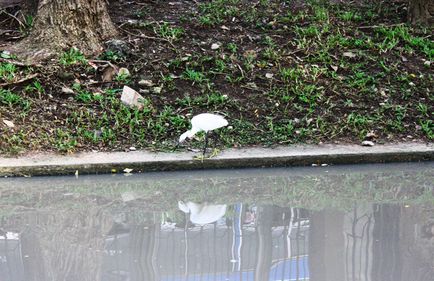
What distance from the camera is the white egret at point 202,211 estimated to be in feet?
14.8

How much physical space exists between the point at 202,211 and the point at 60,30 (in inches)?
124

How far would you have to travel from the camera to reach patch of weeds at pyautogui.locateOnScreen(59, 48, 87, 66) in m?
6.62

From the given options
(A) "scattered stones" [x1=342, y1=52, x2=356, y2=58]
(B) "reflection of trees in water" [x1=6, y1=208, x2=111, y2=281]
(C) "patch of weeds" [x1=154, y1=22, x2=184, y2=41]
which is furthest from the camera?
(C) "patch of weeds" [x1=154, y1=22, x2=184, y2=41]

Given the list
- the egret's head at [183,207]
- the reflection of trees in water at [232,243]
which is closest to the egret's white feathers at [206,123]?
the egret's head at [183,207]

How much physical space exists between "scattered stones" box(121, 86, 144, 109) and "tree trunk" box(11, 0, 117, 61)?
33.1 inches

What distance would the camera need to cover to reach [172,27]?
7.62 meters

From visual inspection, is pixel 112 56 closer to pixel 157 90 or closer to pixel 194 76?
pixel 157 90

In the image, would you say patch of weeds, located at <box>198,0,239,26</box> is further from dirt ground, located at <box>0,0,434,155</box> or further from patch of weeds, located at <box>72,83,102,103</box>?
patch of weeds, located at <box>72,83,102,103</box>

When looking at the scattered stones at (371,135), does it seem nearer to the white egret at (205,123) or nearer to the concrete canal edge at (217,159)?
the concrete canal edge at (217,159)

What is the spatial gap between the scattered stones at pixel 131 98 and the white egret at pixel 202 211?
170cm

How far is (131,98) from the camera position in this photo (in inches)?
247

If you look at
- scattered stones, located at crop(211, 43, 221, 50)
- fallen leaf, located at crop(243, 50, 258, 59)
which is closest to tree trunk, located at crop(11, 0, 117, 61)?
scattered stones, located at crop(211, 43, 221, 50)

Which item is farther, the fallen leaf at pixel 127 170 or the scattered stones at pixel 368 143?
the scattered stones at pixel 368 143

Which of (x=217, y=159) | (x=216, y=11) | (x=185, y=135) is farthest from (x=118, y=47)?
(x=217, y=159)
